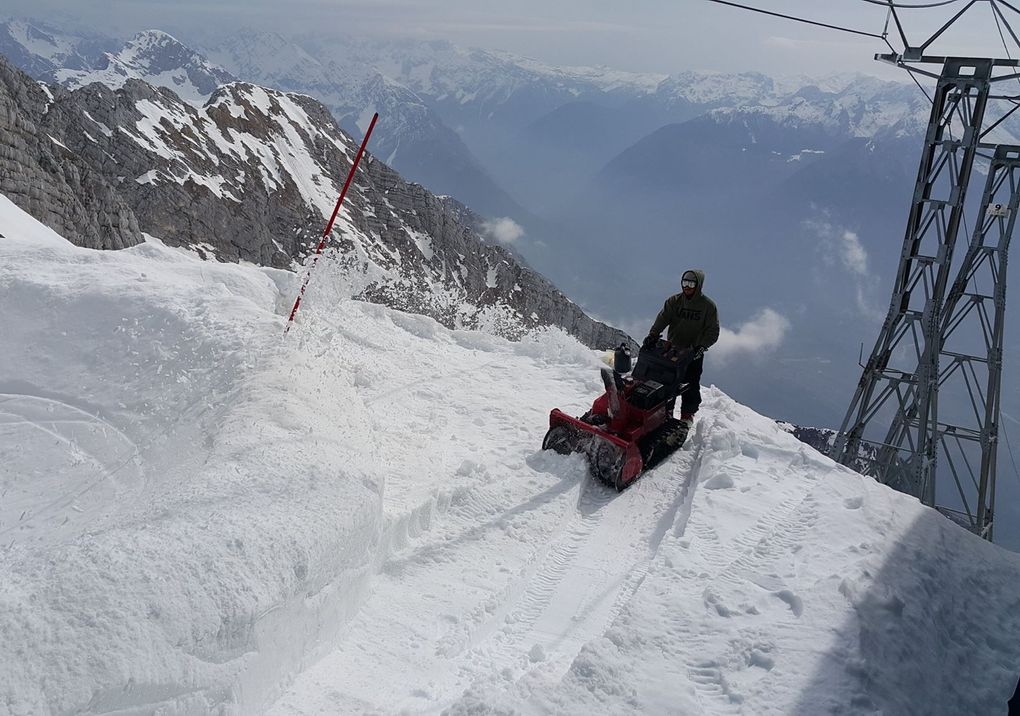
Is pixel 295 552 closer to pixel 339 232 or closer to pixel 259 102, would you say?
pixel 339 232

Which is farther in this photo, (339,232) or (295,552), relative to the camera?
(339,232)

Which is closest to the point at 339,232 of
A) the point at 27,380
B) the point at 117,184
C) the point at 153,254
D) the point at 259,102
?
the point at 117,184

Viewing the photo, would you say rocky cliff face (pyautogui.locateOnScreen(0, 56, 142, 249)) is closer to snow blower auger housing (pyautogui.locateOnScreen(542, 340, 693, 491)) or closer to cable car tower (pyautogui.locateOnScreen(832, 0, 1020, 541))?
snow blower auger housing (pyautogui.locateOnScreen(542, 340, 693, 491))

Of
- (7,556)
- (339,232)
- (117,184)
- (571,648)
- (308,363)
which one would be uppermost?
(339,232)

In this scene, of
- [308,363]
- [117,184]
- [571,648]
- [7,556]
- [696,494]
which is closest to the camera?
[7,556]

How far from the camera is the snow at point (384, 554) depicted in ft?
13.7

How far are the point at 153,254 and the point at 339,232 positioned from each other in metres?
68.0

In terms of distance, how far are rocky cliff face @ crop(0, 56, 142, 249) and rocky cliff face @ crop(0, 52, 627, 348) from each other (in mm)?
126

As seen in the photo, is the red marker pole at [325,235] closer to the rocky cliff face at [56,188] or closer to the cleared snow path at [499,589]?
the cleared snow path at [499,589]

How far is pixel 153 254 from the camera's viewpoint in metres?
11.5

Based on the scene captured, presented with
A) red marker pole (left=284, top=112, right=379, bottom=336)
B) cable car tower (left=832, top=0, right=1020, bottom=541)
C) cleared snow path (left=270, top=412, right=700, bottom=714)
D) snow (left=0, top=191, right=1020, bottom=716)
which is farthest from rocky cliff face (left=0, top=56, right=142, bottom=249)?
cable car tower (left=832, top=0, right=1020, bottom=541)

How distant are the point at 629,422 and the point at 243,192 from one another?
255 feet

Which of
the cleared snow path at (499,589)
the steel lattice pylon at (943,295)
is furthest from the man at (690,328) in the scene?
the steel lattice pylon at (943,295)

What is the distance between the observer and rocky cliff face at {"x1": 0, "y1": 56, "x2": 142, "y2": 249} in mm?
38594
